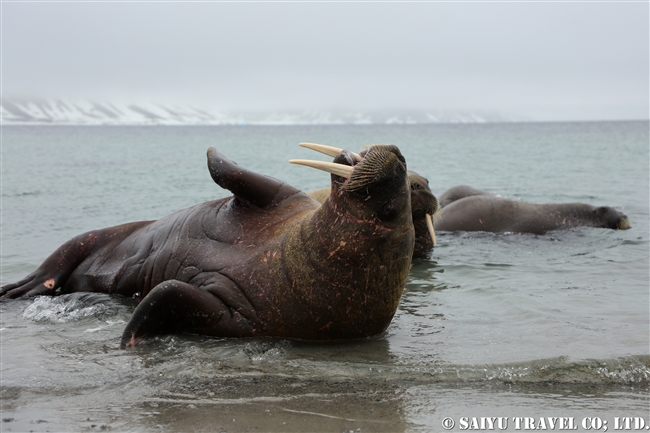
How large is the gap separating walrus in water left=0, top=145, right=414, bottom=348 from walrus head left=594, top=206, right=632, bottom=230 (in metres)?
7.48

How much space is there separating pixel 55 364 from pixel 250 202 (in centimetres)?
184

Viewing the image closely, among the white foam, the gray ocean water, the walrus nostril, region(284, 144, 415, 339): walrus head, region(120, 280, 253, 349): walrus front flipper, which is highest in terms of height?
region(284, 144, 415, 339): walrus head

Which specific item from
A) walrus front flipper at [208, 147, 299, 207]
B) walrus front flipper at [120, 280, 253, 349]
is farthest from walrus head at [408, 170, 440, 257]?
walrus front flipper at [120, 280, 253, 349]

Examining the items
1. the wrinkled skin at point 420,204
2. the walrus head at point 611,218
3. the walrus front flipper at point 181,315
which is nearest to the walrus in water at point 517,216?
the walrus head at point 611,218

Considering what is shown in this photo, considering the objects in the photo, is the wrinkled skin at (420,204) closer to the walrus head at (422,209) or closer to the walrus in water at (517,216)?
the walrus head at (422,209)

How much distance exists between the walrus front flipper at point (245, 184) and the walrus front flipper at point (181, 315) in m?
0.86

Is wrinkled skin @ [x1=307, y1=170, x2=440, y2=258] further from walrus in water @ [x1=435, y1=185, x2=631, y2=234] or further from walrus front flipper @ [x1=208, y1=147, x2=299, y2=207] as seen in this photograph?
walrus in water @ [x1=435, y1=185, x2=631, y2=234]

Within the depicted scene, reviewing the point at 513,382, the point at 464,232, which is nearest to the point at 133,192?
the point at 464,232

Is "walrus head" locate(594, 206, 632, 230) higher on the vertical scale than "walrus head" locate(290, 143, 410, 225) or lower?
lower

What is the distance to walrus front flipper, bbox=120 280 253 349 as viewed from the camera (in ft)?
16.1

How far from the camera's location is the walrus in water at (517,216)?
11156 millimetres

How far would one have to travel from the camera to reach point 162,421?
148 inches

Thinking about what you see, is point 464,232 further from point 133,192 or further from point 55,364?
point 133,192

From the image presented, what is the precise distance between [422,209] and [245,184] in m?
3.14
